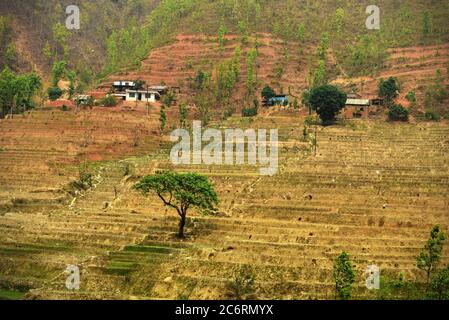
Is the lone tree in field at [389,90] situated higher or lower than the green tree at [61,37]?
lower

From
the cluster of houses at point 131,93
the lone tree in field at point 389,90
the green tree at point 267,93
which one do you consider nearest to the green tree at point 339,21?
the green tree at point 267,93

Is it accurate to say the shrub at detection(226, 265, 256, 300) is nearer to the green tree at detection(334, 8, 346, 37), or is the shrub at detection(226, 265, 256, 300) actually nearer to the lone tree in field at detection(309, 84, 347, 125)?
the lone tree in field at detection(309, 84, 347, 125)

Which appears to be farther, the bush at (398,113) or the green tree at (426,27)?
the green tree at (426,27)

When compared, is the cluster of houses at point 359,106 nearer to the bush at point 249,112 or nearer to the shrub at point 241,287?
the bush at point 249,112

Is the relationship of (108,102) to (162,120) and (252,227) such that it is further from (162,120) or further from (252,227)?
(252,227)

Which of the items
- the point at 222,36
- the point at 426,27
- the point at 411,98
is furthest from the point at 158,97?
the point at 426,27

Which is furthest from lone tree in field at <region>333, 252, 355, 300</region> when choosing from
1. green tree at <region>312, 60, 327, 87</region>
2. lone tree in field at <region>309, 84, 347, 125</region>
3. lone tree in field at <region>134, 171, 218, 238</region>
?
green tree at <region>312, 60, 327, 87</region>
